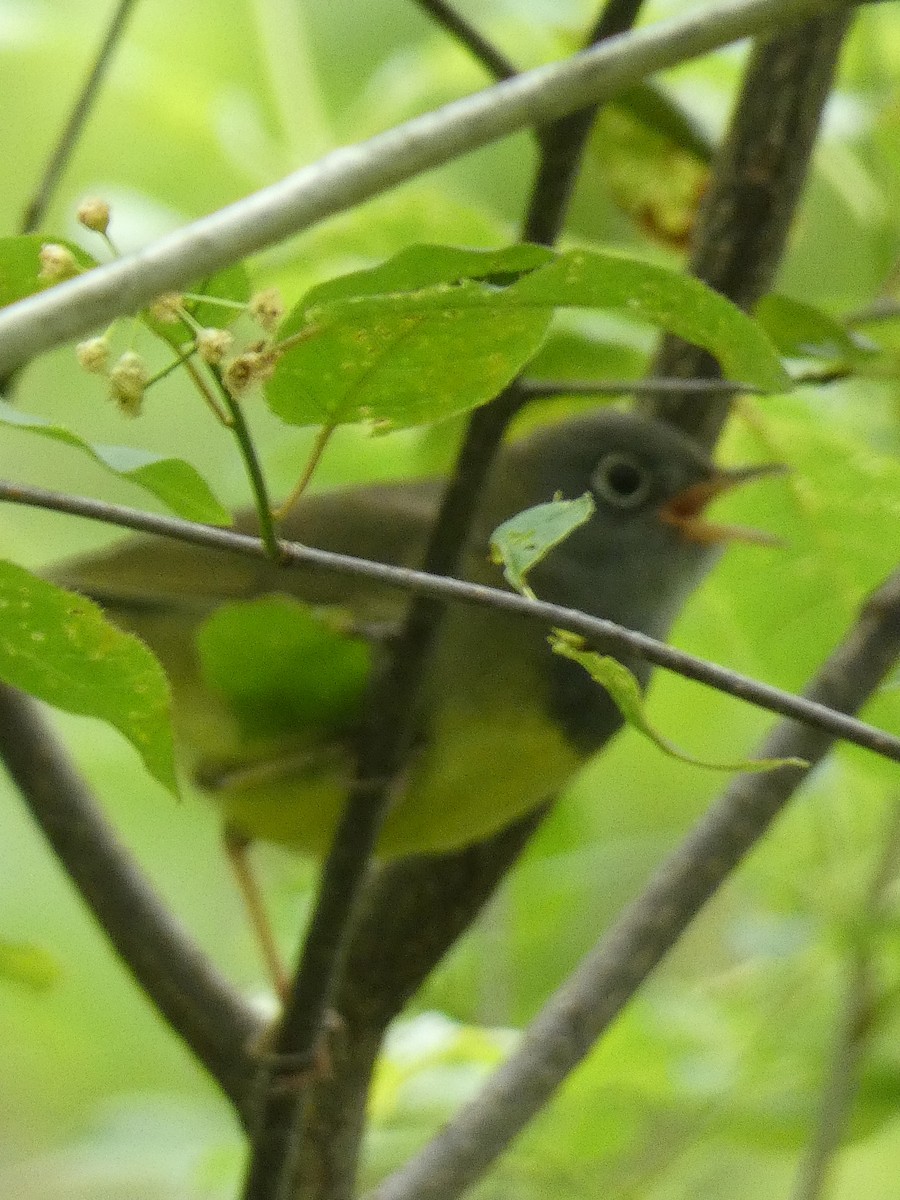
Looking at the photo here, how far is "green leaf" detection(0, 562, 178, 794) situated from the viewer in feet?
3.46

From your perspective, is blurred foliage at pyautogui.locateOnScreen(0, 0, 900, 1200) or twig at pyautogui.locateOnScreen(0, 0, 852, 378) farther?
blurred foliage at pyautogui.locateOnScreen(0, 0, 900, 1200)

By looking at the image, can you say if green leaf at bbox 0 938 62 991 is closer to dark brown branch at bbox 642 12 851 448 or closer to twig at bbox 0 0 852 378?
twig at bbox 0 0 852 378

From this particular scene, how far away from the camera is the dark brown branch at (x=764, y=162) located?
89.4 inches

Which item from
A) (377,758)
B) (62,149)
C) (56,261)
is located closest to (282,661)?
(377,758)

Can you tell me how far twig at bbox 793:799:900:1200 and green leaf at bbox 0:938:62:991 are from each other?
101cm

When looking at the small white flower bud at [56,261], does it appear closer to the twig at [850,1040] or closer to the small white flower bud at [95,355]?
the small white flower bud at [95,355]

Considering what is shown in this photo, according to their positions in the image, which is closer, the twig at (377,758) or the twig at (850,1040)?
the twig at (377,758)

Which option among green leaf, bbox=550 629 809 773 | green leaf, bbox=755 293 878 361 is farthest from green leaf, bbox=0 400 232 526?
green leaf, bbox=755 293 878 361

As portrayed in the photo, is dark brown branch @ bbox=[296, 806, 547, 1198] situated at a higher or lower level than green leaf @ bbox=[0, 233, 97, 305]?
lower

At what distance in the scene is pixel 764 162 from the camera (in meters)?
2.38

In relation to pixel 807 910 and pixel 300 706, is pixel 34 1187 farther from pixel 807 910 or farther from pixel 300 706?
pixel 300 706

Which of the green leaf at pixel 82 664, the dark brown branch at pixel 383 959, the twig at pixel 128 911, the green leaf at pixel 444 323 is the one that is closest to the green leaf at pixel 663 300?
the green leaf at pixel 444 323

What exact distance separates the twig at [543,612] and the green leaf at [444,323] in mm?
116

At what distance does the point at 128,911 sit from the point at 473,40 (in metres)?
1.29
